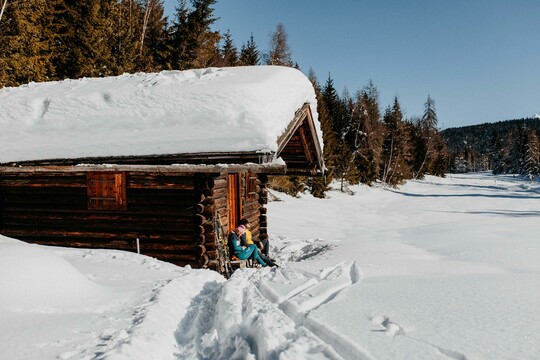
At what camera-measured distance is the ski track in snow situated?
3197 millimetres

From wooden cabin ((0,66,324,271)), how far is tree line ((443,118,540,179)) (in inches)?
3008

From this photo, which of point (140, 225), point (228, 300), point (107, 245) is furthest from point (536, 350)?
point (107, 245)

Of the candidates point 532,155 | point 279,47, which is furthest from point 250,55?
point 532,155

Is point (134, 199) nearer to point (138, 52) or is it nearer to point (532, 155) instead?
point (138, 52)

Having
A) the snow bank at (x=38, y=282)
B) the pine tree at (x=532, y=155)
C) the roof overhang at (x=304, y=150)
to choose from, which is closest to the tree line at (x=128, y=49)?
the roof overhang at (x=304, y=150)

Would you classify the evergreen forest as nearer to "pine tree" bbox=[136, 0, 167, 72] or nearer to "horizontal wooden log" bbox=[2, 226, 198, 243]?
"pine tree" bbox=[136, 0, 167, 72]

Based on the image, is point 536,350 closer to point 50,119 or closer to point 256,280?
point 256,280

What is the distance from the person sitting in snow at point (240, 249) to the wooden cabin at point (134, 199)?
0.42 meters

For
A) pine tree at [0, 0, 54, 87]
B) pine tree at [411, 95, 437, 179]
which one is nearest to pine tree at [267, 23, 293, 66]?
pine tree at [0, 0, 54, 87]

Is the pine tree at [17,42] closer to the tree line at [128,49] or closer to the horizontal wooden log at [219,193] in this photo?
the tree line at [128,49]

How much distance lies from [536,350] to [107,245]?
8.48 m

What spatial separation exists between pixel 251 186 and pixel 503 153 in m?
120

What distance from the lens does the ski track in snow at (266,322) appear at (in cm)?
320

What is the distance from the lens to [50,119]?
9.41 meters
